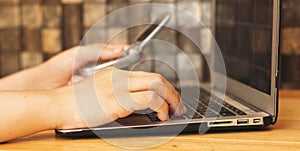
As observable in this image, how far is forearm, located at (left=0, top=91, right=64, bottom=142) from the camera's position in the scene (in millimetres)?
Result: 771

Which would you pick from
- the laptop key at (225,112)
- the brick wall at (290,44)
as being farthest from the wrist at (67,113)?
the brick wall at (290,44)

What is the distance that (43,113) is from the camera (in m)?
0.79

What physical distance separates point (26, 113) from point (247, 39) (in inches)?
17.9

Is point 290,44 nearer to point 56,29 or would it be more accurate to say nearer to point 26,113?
point 56,29

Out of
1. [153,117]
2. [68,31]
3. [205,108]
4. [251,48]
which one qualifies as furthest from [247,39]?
[68,31]

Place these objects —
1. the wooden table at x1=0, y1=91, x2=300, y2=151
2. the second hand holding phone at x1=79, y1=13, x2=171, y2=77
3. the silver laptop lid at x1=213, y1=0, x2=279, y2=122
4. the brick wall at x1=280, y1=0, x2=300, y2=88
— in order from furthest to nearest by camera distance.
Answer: the brick wall at x1=280, y1=0, x2=300, y2=88 < the second hand holding phone at x1=79, y1=13, x2=171, y2=77 < the silver laptop lid at x1=213, y1=0, x2=279, y2=122 < the wooden table at x1=0, y1=91, x2=300, y2=151

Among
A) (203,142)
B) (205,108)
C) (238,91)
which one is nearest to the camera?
(203,142)

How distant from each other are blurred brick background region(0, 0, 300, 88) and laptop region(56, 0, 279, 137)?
19 centimetres

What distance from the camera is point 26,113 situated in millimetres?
777

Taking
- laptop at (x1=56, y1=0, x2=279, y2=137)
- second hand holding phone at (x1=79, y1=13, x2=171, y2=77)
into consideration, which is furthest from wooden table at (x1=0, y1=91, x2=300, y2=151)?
second hand holding phone at (x1=79, y1=13, x2=171, y2=77)

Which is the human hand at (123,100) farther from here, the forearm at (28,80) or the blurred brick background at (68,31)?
the blurred brick background at (68,31)

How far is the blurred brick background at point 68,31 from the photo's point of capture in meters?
1.34

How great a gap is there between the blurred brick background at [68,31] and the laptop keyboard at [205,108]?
32 centimetres

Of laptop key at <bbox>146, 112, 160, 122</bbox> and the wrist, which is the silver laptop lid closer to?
laptop key at <bbox>146, 112, 160, 122</bbox>
